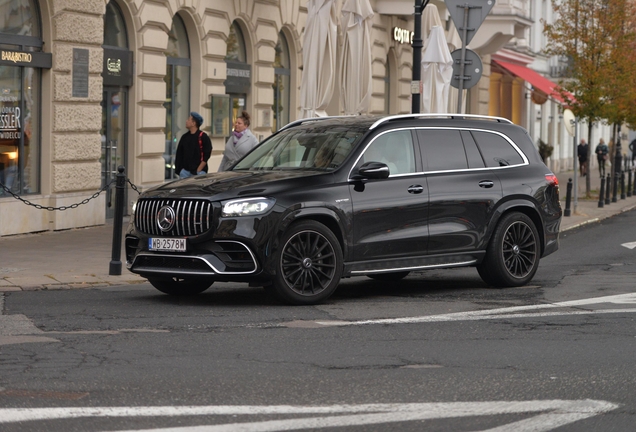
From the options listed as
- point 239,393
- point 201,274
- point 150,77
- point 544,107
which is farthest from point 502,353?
point 544,107

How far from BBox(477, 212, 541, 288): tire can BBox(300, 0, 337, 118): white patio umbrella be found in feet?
22.9

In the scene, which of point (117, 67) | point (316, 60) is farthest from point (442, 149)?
point (117, 67)

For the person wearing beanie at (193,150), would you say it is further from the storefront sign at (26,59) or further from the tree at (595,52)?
the tree at (595,52)

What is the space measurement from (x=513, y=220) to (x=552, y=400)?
586cm

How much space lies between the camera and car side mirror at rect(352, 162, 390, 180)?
10.7 meters

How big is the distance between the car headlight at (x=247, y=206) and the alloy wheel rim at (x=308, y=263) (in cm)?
36

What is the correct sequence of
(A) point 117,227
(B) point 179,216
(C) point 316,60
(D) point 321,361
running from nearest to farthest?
(D) point 321,361 → (B) point 179,216 → (A) point 117,227 → (C) point 316,60

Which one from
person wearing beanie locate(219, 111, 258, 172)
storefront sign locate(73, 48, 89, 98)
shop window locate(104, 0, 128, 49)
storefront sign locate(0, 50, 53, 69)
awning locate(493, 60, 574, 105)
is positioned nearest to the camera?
storefront sign locate(0, 50, 53, 69)

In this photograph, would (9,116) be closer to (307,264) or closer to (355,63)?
(355,63)

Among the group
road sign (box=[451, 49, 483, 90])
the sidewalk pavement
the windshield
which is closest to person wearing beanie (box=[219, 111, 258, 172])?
the sidewalk pavement

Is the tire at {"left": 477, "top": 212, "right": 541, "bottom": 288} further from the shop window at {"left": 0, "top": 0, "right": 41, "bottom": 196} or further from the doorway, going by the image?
the doorway

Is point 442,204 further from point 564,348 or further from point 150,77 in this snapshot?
point 150,77

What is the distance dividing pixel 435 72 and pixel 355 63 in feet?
12.9

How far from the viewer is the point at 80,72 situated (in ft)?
59.6
